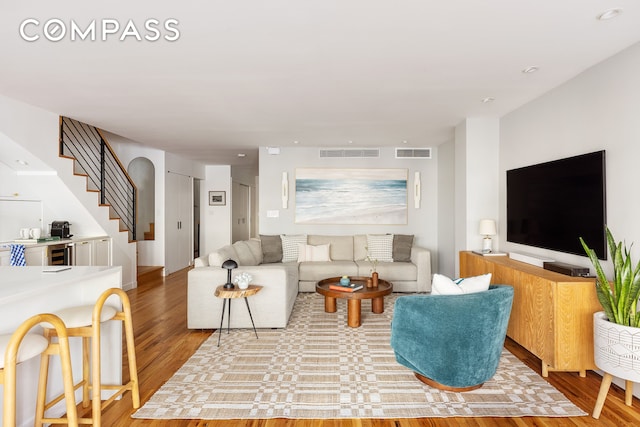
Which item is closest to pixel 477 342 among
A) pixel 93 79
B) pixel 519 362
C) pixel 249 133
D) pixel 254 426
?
pixel 519 362

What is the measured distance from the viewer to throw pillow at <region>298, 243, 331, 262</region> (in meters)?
6.02

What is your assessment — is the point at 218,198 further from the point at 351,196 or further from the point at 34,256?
the point at 34,256

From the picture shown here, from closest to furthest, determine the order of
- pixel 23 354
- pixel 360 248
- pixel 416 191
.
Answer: pixel 23 354 < pixel 360 248 < pixel 416 191

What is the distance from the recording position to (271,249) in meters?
6.02

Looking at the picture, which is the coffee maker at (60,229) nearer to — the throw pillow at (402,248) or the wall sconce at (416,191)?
the throw pillow at (402,248)

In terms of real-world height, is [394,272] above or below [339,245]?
below

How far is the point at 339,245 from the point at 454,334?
3894mm

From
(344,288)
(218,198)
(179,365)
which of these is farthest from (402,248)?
(218,198)

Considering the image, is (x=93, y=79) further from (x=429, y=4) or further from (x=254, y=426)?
(x=254, y=426)

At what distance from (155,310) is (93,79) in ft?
9.46

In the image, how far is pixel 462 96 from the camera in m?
3.68

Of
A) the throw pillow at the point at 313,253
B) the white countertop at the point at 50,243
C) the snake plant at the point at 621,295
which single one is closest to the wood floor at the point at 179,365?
the snake plant at the point at 621,295

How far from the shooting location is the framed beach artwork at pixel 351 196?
6.63 meters

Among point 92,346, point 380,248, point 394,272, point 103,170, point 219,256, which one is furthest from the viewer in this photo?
point 380,248
